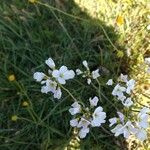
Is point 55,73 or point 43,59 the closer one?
point 55,73

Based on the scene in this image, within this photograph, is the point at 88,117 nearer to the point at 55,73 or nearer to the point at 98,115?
the point at 98,115

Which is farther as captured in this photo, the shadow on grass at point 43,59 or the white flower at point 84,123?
the shadow on grass at point 43,59

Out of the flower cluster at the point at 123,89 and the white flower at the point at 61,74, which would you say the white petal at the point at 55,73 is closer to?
the white flower at the point at 61,74

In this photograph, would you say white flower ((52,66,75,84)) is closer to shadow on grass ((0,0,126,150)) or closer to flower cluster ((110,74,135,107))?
flower cluster ((110,74,135,107))

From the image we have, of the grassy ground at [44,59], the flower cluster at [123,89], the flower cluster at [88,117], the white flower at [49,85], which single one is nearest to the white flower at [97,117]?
the flower cluster at [88,117]

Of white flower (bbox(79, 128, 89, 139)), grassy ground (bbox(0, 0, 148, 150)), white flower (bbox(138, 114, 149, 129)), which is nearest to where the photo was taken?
white flower (bbox(138, 114, 149, 129))

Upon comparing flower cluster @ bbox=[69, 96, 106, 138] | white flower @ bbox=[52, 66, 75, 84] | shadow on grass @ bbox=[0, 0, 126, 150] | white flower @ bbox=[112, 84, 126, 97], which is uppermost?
white flower @ bbox=[52, 66, 75, 84]

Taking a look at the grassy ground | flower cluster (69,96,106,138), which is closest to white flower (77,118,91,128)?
flower cluster (69,96,106,138)

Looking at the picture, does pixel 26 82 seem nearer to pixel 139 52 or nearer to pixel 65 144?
pixel 65 144

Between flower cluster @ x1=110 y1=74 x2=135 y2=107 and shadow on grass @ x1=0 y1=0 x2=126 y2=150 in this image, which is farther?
shadow on grass @ x1=0 y1=0 x2=126 y2=150

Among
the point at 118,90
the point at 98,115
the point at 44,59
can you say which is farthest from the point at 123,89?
the point at 44,59
